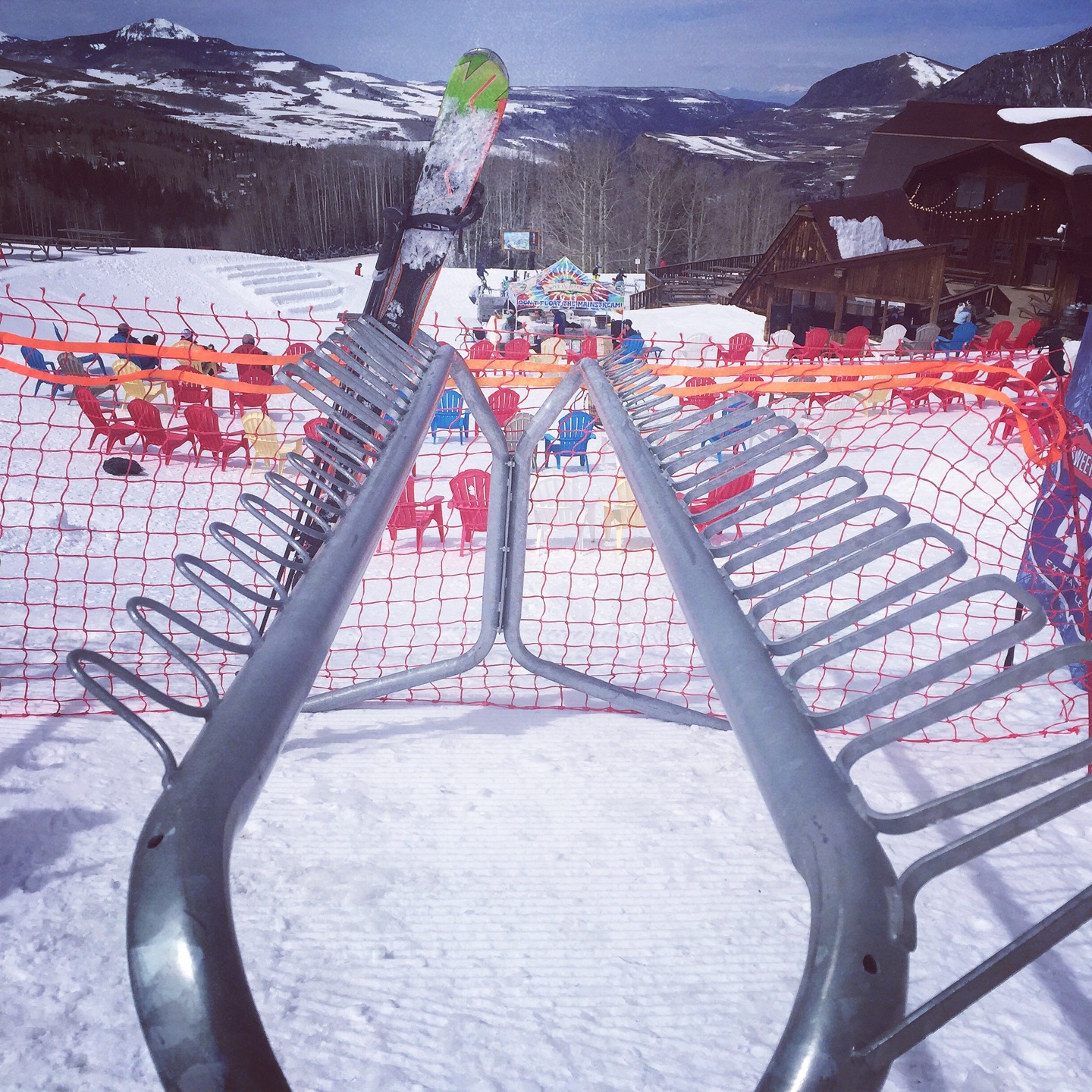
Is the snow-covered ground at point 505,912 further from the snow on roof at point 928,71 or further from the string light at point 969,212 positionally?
the snow on roof at point 928,71

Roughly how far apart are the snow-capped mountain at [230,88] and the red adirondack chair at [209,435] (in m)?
29.9

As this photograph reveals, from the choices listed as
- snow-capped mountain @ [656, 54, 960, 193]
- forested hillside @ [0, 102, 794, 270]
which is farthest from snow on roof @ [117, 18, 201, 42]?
snow-capped mountain @ [656, 54, 960, 193]

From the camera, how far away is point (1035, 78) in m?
42.8

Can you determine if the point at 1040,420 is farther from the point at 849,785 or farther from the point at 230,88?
the point at 230,88

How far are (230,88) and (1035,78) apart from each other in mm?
45590

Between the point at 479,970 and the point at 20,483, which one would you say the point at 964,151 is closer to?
the point at 20,483

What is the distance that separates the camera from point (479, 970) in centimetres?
190

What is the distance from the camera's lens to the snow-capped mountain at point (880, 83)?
6181 centimetres

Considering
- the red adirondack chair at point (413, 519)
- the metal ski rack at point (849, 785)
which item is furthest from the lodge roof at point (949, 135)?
the metal ski rack at point (849, 785)

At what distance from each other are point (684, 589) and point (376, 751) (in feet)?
6.66

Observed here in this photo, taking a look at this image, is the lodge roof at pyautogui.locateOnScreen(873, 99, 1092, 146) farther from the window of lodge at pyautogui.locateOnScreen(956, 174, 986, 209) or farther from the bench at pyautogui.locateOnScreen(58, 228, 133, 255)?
the bench at pyautogui.locateOnScreen(58, 228, 133, 255)

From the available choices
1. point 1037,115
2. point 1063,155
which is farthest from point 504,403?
point 1037,115

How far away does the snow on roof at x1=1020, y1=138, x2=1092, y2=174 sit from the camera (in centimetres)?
2023

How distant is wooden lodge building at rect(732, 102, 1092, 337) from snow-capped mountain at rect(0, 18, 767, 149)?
94.5 feet
